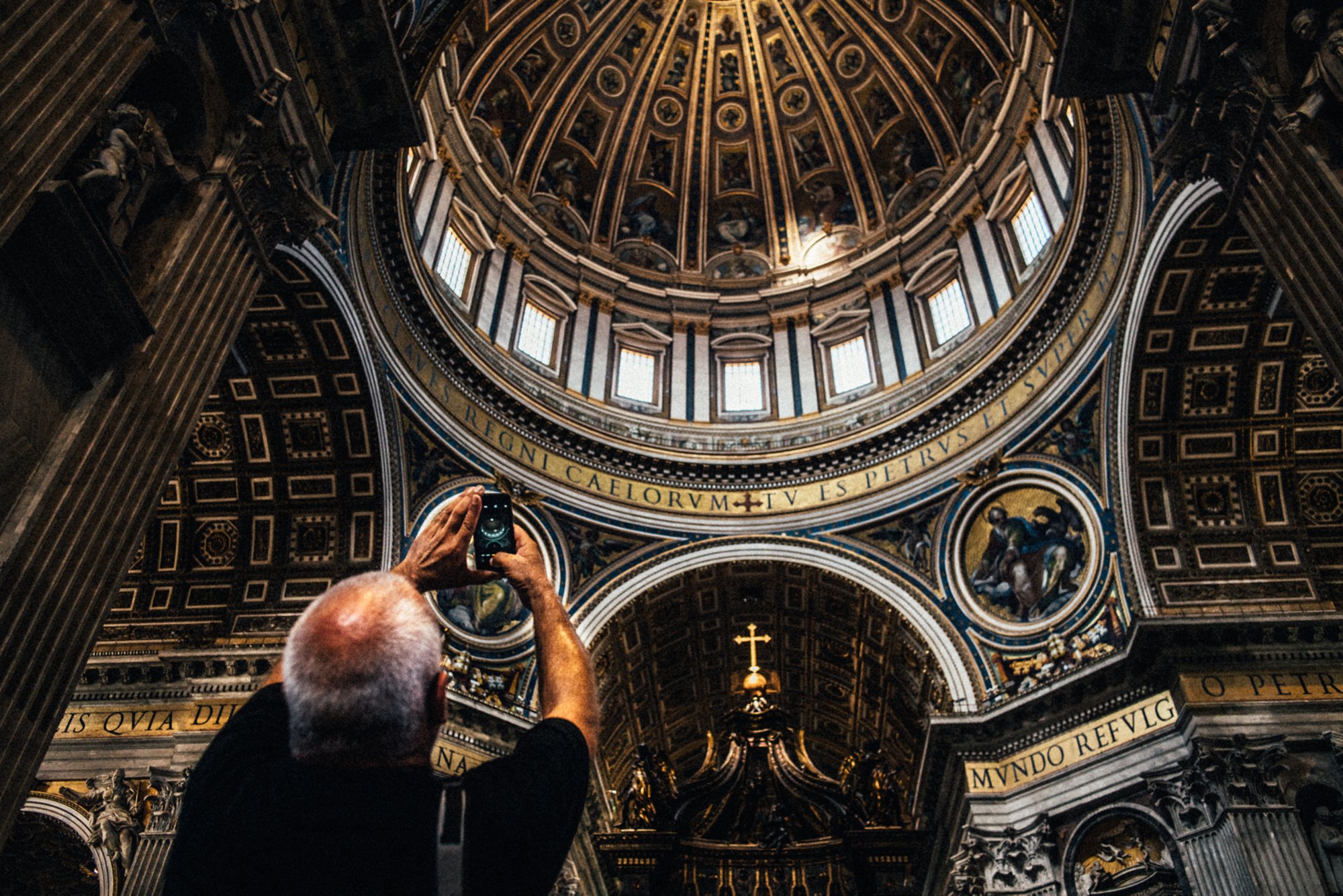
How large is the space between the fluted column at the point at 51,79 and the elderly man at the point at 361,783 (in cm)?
490

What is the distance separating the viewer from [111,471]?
7156 millimetres

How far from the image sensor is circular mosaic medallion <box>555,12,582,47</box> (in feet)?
82.2

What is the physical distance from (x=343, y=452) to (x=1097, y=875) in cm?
1248

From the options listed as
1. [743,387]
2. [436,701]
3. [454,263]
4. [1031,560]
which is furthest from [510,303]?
[436,701]

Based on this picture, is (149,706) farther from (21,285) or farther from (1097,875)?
(1097,875)

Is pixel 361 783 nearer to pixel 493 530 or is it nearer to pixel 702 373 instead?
pixel 493 530

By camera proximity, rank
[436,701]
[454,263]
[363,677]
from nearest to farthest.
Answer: [363,677] → [436,701] → [454,263]

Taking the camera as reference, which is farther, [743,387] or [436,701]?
[743,387]

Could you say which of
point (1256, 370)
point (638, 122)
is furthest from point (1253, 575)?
point (638, 122)

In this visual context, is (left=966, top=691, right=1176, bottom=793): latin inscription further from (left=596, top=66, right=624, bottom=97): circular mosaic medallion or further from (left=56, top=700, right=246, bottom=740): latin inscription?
(left=596, top=66, right=624, bottom=97): circular mosaic medallion

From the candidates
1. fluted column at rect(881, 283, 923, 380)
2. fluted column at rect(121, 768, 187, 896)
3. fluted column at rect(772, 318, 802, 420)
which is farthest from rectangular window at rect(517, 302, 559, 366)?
fluted column at rect(121, 768, 187, 896)

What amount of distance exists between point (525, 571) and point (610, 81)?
25344mm

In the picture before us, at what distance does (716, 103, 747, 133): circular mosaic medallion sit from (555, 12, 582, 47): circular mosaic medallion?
4.24 metres

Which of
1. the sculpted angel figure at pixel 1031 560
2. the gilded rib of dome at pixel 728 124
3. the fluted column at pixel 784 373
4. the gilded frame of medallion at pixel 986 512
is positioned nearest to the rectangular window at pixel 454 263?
the gilded rib of dome at pixel 728 124
